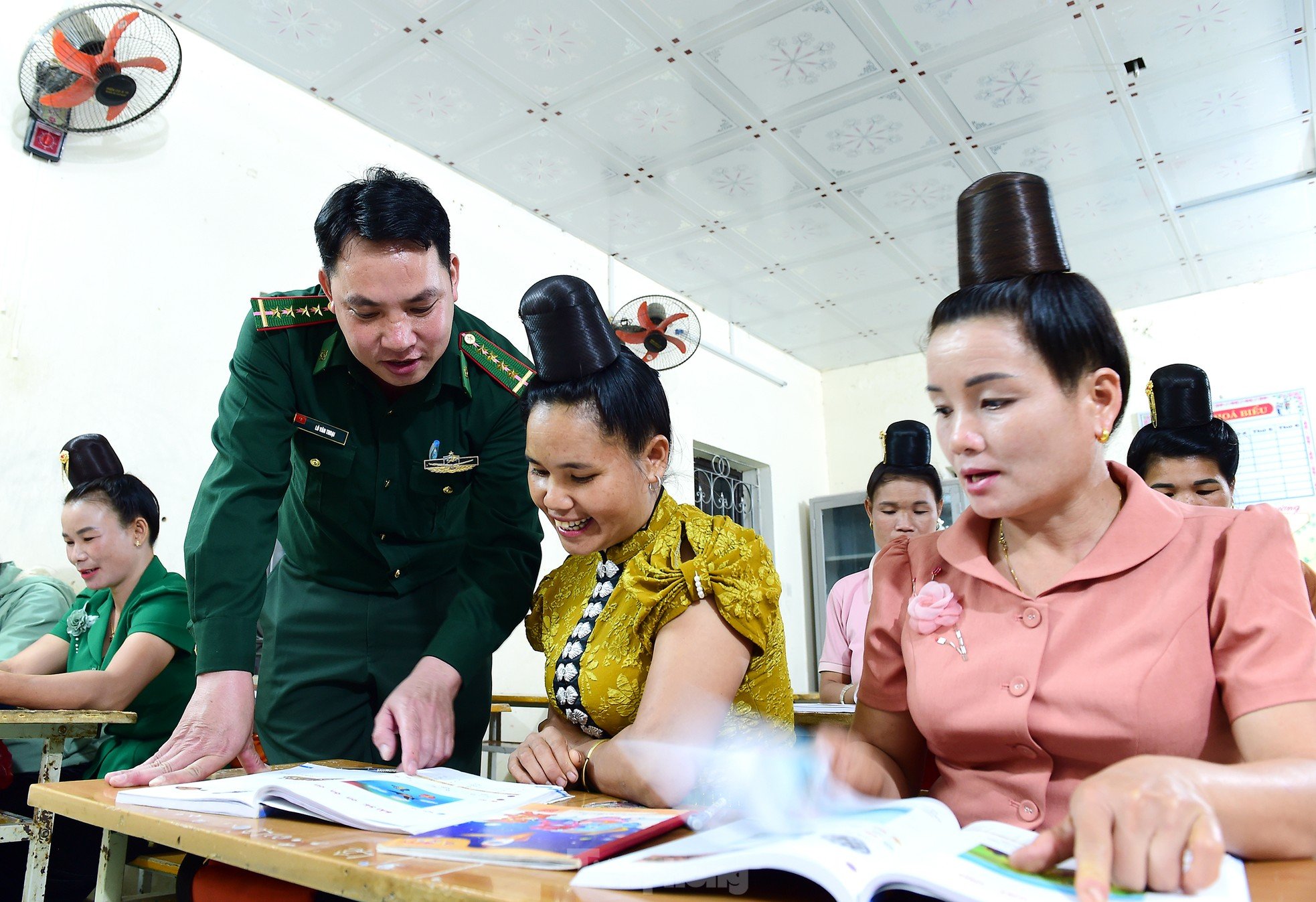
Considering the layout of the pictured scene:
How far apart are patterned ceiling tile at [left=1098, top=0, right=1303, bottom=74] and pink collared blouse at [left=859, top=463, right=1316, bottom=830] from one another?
3.48m

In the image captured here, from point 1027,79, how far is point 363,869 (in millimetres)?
4339

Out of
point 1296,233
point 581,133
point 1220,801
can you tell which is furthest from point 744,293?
point 1220,801

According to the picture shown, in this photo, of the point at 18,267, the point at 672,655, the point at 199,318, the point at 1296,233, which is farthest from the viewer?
the point at 1296,233

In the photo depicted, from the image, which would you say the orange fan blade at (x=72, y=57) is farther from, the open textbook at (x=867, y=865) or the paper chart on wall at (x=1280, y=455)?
the paper chart on wall at (x=1280, y=455)

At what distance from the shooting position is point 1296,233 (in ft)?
17.8

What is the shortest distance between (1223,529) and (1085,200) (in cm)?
481

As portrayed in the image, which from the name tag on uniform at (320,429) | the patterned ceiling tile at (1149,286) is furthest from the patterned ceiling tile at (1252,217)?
the name tag on uniform at (320,429)

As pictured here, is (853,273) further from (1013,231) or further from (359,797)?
(359,797)

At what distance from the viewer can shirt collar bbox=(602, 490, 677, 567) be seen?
147 cm

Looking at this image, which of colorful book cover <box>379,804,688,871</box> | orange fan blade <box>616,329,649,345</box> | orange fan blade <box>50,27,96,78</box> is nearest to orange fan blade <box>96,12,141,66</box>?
orange fan blade <box>50,27,96,78</box>

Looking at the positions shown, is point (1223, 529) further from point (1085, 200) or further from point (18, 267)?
point (1085, 200)

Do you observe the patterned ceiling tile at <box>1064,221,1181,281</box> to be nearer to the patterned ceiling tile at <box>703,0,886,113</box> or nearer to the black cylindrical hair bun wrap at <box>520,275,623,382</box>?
the patterned ceiling tile at <box>703,0,886,113</box>

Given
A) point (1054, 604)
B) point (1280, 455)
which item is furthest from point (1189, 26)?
point (1054, 604)

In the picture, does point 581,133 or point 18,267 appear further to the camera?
point 581,133
